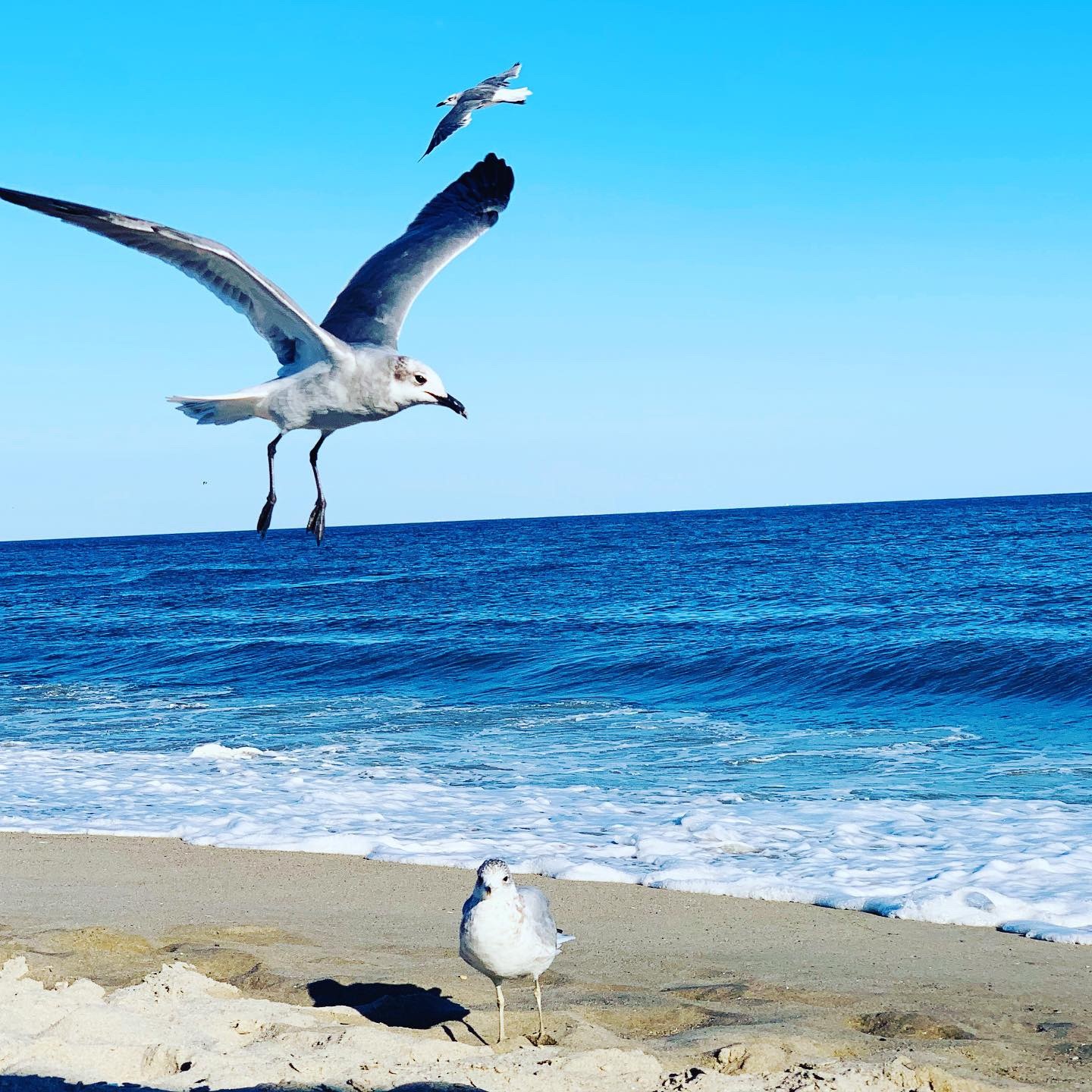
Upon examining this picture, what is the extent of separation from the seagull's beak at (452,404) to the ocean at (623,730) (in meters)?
3.19

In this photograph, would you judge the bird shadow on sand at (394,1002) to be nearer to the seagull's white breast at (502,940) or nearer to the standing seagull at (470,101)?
the seagull's white breast at (502,940)

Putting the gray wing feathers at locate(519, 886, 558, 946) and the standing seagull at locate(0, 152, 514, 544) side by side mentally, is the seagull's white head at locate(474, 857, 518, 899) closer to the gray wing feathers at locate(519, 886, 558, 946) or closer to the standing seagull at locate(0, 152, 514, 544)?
the gray wing feathers at locate(519, 886, 558, 946)

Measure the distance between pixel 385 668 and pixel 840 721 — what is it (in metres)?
8.53

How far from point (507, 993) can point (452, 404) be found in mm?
2582

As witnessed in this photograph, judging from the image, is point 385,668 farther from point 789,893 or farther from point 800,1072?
point 800,1072

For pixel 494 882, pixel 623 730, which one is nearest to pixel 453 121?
pixel 494 882

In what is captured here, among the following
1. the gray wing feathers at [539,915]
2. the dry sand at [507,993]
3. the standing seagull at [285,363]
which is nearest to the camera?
the dry sand at [507,993]

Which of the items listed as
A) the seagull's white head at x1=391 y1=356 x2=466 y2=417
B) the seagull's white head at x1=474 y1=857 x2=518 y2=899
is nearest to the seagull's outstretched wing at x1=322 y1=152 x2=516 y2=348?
the seagull's white head at x1=391 y1=356 x2=466 y2=417

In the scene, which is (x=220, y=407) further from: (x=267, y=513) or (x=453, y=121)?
(x=453, y=121)

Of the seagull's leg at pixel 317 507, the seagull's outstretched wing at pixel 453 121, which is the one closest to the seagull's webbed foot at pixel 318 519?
the seagull's leg at pixel 317 507

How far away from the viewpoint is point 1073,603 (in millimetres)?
23453

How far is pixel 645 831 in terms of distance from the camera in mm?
8305

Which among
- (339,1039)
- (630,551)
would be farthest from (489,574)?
(339,1039)

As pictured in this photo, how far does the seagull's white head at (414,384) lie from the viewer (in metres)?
5.31
